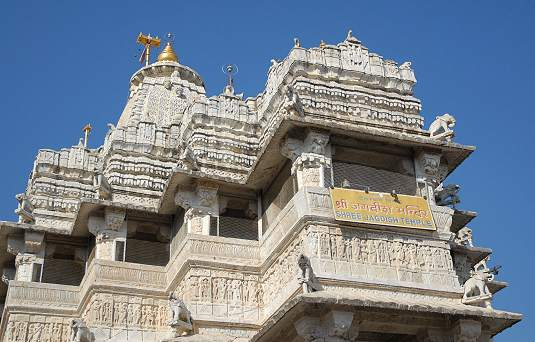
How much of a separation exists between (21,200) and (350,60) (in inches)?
514

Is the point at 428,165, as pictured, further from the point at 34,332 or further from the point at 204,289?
the point at 34,332

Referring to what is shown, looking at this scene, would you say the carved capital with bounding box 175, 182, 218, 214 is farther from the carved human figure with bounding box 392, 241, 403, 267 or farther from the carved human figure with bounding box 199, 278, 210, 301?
the carved human figure with bounding box 392, 241, 403, 267

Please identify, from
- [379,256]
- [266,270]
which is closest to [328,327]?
[379,256]

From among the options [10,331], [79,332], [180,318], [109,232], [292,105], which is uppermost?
[292,105]

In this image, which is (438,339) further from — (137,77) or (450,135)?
(137,77)

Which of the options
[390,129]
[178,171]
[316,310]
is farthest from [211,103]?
[316,310]

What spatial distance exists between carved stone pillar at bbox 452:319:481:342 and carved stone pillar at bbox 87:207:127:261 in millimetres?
10845

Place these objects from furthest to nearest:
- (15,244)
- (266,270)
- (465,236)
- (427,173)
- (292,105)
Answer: (465,236) → (15,244) → (266,270) → (427,173) → (292,105)

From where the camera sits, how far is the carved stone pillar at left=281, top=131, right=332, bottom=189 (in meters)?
19.4

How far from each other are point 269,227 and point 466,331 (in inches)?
239

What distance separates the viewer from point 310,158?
19.4 meters

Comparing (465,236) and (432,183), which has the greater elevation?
(465,236)

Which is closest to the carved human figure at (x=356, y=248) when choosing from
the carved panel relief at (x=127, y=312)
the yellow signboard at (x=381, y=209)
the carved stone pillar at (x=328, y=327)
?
the yellow signboard at (x=381, y=209)

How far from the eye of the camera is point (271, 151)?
20.6 metres
